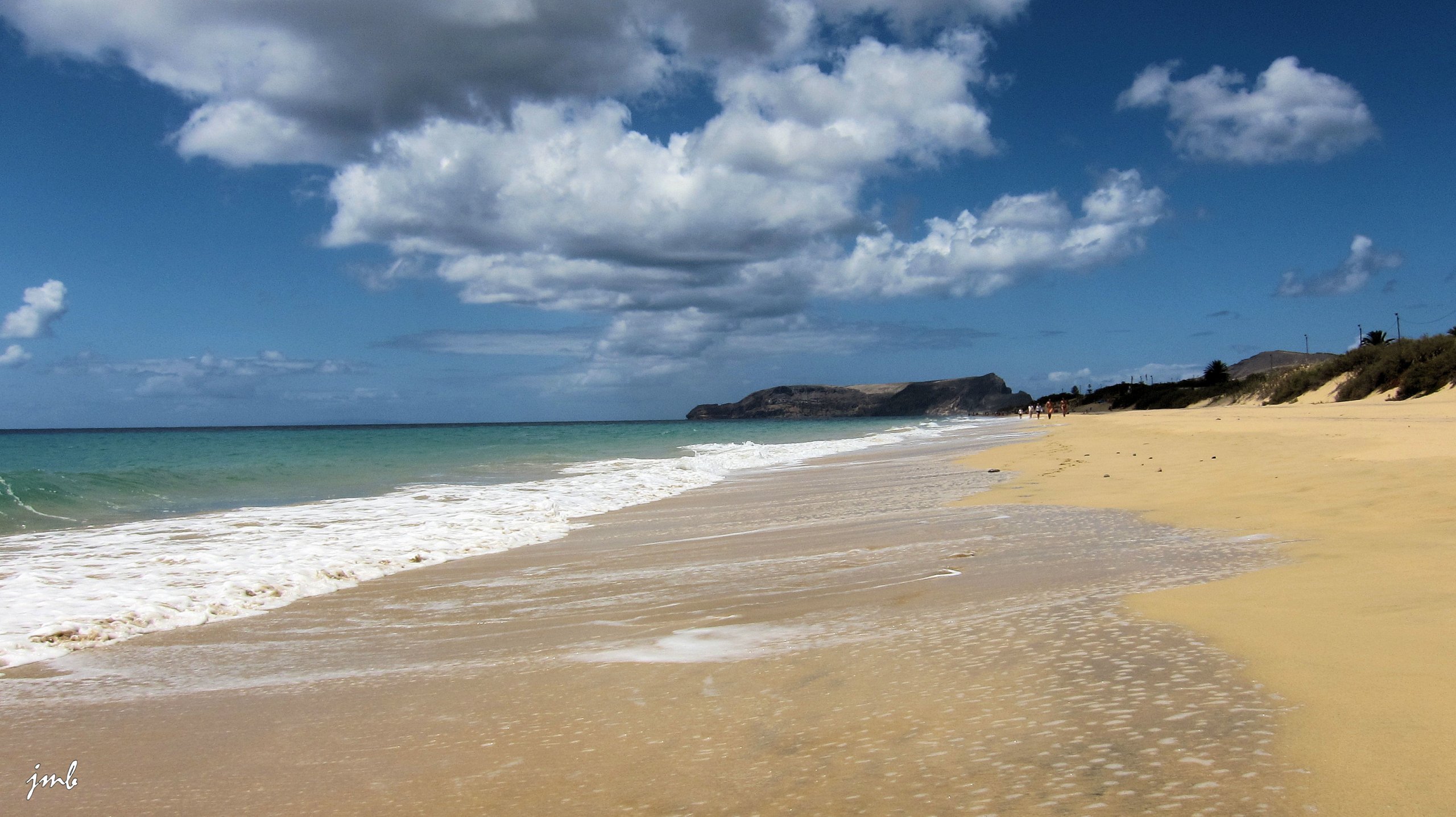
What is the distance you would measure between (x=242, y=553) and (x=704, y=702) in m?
6.94

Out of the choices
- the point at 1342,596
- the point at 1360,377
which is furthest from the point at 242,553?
the point at 1360,377

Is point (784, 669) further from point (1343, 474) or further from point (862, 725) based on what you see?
point (1343, 474)

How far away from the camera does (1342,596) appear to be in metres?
3.83

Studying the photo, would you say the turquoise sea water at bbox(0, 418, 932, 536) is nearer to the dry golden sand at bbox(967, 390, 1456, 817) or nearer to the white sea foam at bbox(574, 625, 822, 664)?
the white sea foam at bbox(574, 625, 822, 664)

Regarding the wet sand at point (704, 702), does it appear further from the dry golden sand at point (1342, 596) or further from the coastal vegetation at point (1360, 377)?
the coastal vegetation at point (1360, 377)

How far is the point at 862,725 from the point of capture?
8.99 feet

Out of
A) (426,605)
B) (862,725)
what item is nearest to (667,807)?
(862,725)

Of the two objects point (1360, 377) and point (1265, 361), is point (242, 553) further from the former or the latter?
point (1265, 361)

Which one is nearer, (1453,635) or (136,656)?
(1453,635)

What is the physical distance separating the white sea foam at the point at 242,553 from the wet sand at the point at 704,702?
1.42ft

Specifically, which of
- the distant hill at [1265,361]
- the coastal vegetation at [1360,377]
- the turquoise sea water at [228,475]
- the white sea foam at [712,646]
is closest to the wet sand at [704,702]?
the white sea foam at [712,646]

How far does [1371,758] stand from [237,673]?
4779mm

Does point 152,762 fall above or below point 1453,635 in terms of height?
below

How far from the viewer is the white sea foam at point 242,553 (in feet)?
17.8
